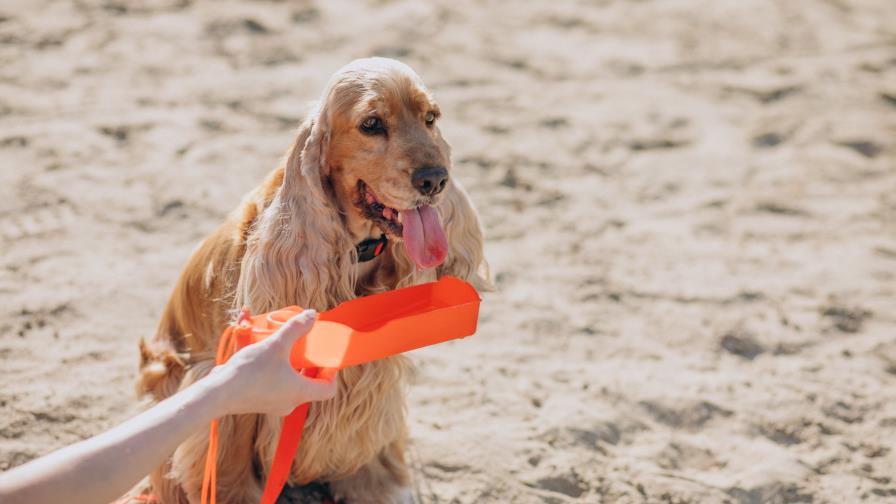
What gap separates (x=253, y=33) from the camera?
20.6ft

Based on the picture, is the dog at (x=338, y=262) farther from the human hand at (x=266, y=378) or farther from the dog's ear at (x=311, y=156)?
the human hand at (x=266, y=378)

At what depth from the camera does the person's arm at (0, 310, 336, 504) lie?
1.78m

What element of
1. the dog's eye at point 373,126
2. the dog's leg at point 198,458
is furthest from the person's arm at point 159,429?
the dog's leg at point 198,458

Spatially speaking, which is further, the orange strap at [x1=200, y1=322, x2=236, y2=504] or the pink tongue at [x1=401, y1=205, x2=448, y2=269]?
the pink tongue at [x1=401, y1=205, x2=448, y2=269]

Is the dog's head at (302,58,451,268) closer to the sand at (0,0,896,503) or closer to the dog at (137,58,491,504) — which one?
the dog at (137,58,491,504)

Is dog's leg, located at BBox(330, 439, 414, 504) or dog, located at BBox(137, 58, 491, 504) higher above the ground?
dog, located at BBox(137, 58, 491, 504)

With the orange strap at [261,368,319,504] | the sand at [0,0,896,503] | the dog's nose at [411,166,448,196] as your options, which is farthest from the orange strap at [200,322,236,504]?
the sand at [0,0,896,503]

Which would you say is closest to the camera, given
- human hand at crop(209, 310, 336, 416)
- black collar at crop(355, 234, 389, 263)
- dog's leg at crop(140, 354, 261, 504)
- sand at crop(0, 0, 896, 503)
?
human hand at crop(209, 310, 336, 416)

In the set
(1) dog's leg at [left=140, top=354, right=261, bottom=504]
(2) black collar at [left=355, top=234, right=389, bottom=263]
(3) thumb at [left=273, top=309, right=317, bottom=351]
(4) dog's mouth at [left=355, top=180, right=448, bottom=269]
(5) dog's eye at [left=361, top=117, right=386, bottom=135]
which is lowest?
(1) dog's leg at [left=140, top=354, right=261, bottom=504]

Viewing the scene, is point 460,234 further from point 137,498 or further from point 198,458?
point 137,498

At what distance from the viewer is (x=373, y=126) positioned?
2.65m

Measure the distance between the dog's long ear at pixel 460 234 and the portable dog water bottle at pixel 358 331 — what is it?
0.88 feet

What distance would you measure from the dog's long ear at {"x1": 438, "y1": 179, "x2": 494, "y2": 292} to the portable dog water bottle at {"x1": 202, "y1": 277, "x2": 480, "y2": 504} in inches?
10.6

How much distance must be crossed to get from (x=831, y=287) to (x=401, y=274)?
255 centimetres
